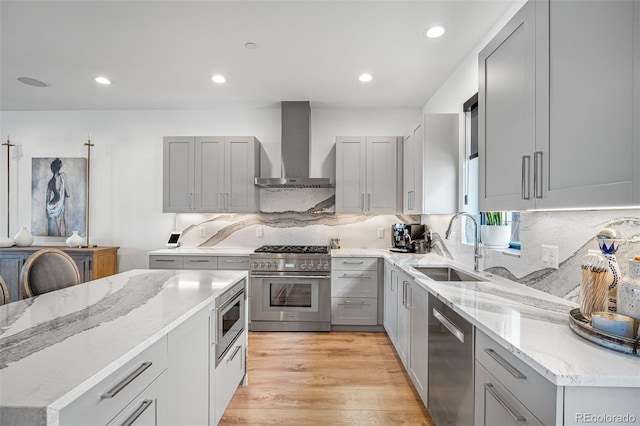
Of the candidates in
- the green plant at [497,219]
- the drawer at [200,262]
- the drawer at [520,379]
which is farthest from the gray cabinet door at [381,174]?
the drawer at [520,379]

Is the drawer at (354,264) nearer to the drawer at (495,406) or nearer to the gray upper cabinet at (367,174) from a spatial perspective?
the gray upper cabinet at (367,174)

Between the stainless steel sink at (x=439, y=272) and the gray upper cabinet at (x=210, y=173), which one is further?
the gray upper cabinet at (x=210, y=173)

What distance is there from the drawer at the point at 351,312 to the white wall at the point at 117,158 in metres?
1.70

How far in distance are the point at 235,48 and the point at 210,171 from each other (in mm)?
1639

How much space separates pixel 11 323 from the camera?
1096 mm

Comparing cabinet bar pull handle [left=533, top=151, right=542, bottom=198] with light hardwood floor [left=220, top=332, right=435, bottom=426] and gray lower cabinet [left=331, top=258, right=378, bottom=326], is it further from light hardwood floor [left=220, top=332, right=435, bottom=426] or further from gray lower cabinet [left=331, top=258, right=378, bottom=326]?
gray lower cabinet [left=331, top=258, right=378, bottom=326]

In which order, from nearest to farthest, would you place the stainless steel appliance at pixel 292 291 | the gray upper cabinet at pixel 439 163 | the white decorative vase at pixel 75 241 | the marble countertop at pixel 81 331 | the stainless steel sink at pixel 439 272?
1. the marble countertop at pixel 81 331
2. the stainless steel sink at pixel 439 272
3. the gray upper cabinet at pixel 439 163
4. the stainless steel appliance at pixel 292 291
5. the white decorative vase at pixel 75 241

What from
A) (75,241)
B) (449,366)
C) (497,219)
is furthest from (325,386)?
(75,241)

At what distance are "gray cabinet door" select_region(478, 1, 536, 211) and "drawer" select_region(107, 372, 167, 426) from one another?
1657 millimetres

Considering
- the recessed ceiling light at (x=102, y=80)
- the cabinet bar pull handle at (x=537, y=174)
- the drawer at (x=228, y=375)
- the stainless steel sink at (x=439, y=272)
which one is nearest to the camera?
the cabinet bar pull handle at (x=537, y=174)

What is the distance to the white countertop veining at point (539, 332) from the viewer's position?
0.78 m

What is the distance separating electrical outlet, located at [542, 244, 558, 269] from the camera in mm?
1581

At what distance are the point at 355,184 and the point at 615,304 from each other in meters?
2.81

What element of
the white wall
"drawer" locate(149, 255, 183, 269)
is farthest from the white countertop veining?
"drawer" locate(149, 255, 183, 269)
